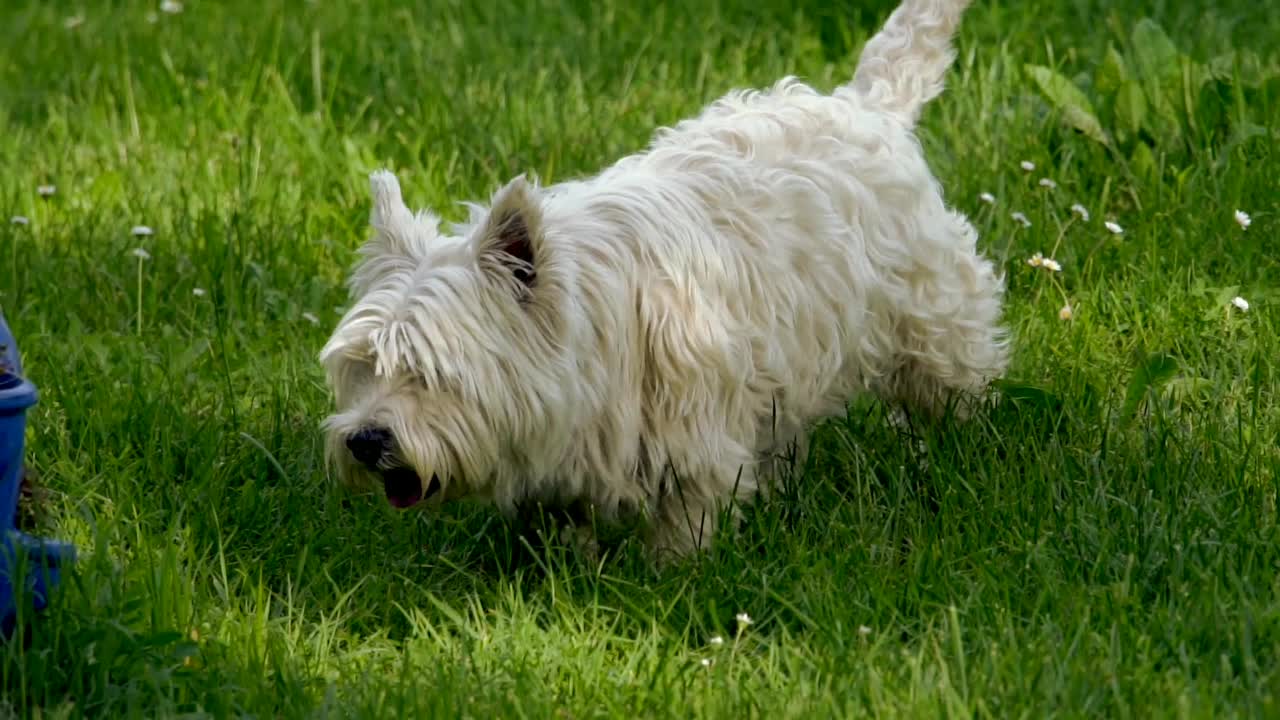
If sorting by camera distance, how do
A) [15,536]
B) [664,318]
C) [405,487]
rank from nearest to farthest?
[15,536]
[405,487]
[664,318]

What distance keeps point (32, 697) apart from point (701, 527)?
1.48 metres

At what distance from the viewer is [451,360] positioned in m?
3.67

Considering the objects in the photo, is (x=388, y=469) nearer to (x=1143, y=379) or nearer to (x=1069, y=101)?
(x=1143, y=379)

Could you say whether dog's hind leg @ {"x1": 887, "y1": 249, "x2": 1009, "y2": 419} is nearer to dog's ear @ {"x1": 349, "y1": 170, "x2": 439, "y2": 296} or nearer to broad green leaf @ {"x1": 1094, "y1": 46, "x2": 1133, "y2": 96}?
Answer: dog's ear @ {"x1": 349, "y1": 170, "x2": 439, "y2": 296}

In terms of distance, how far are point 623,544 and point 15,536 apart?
4.44ft

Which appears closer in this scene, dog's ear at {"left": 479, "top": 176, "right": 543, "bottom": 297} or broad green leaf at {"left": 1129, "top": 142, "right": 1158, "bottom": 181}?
dog's ear at {"left": 479, "top": 176, "right": 543, "bottom": 297}

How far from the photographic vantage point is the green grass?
11.0 feet

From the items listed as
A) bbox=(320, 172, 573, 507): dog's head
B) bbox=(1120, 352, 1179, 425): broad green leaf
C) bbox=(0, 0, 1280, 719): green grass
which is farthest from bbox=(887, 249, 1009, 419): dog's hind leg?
bbox=(320, 172, 573, 507): dog's head

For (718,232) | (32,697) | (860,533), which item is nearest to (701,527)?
(860,533)

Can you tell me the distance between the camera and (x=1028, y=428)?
4441 millimetres

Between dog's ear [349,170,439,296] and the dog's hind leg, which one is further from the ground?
dog's ear [349,170,439,296]

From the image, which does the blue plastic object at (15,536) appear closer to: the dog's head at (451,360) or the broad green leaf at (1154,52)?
the dog's head at (451,360)

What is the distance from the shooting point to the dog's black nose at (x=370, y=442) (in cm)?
366

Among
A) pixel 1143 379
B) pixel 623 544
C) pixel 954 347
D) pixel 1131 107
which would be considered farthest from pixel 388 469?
pixel 1131 107
